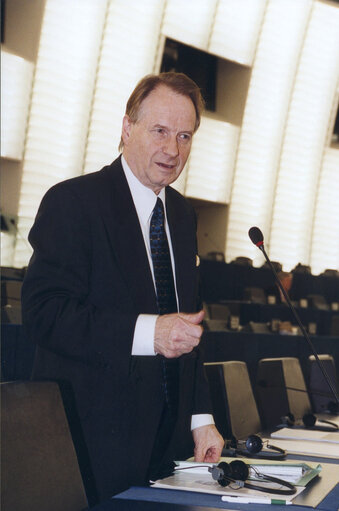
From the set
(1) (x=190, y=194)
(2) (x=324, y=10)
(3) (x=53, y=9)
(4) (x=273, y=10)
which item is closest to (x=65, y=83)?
(3) (x=53, y=9)

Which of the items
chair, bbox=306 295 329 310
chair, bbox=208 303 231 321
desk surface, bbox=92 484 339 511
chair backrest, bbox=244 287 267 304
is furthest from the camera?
chair, bbox=306 295 329 310

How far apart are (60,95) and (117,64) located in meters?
1.21

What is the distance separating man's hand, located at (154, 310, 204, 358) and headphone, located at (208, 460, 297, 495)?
0.87 ft

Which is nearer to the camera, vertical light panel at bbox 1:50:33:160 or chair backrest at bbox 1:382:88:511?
chair backrest at bbox 1:382:88:511

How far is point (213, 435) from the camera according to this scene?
183 centimetres

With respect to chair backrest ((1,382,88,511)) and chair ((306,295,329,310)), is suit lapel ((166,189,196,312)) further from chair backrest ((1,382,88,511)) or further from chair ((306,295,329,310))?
chair ((306,295,329,310))

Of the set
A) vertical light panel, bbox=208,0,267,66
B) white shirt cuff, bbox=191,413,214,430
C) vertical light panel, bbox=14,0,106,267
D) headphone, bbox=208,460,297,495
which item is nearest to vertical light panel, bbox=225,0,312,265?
vertical light panel, bbox=208,0,267,66

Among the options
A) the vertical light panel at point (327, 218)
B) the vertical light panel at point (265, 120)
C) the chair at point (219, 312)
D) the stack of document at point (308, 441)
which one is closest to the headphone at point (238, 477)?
the stack of document at point (308, 441)

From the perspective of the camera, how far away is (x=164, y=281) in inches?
69.0

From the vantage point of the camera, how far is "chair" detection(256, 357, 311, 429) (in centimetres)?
315

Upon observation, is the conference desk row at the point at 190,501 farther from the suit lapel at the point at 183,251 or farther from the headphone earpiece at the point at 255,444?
the suit lapel at the point at 183,251

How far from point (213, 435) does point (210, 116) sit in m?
11.8

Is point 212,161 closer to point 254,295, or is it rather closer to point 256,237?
point 254,295

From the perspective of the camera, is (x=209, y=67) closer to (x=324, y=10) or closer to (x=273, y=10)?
(x=273, y=10)
